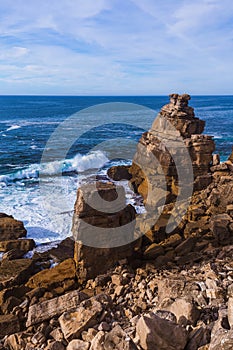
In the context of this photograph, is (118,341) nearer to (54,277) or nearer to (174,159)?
(54,277)

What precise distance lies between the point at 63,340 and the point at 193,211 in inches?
392

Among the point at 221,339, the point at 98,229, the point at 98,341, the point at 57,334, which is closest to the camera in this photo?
the point at 221,339

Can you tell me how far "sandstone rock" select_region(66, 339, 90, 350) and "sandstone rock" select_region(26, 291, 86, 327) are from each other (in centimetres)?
192

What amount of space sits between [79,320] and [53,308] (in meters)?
1.76

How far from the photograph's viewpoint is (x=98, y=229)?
1190 centimetres

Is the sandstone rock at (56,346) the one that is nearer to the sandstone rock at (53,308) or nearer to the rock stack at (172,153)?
the sandstone rock at (53,308)

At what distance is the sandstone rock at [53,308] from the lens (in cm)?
939

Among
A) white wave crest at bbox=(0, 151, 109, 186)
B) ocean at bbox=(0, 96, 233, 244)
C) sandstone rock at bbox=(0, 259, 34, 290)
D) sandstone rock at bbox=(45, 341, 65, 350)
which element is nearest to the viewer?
sandstone rock at bbox=(45, 341, 65, 350)

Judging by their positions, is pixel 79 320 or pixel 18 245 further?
pixel 18 245

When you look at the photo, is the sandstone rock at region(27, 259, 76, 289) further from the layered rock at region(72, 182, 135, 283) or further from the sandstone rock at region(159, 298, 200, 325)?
the sandstone rock at region(159, 298, 200, 325)

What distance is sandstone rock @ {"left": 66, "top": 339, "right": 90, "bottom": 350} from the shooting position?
718 centimetres

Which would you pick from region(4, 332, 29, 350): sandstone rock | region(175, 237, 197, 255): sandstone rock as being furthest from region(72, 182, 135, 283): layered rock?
region(4, 332, 29, 350): sandstone rock

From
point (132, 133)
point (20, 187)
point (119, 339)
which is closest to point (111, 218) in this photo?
point (119, 339)

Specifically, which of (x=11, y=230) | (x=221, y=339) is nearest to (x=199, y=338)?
(x=221, y=339)
